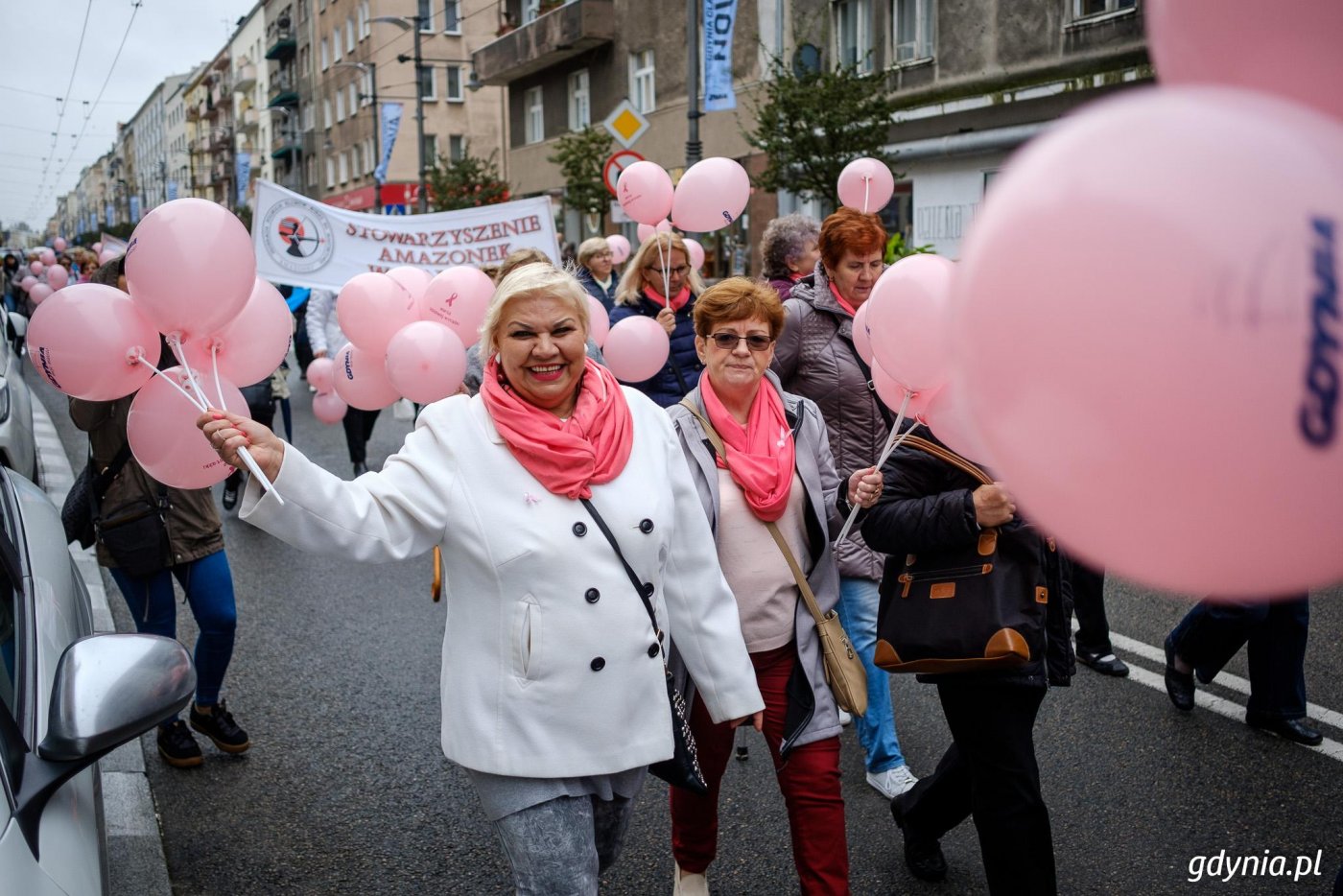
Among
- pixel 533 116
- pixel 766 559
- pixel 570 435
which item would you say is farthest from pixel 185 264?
pixel 533 116

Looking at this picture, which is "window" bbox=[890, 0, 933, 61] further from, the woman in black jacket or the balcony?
the woman in black jacket

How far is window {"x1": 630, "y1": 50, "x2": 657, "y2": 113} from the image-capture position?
29.8m

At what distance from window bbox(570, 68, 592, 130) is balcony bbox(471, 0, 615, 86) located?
634mm

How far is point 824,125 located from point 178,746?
14107mm

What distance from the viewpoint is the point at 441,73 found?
5009cm

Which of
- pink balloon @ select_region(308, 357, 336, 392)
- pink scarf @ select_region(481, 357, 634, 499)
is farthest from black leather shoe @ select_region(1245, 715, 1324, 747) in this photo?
pink balloon @ select_region(308, 357, 336, 392)

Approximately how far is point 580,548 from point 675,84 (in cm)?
2745

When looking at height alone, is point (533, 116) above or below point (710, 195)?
above

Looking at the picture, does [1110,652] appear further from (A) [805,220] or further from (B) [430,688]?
(B) [430,688]

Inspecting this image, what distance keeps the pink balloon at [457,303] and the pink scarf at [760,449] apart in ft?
7.17

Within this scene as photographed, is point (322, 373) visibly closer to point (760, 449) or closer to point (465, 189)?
point (760, 449)

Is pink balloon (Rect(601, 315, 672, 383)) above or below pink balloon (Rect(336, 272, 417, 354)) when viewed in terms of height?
below

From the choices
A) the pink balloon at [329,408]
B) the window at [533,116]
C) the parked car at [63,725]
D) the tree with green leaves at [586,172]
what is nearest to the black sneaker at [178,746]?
the parked car at [63,725]

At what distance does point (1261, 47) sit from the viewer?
128 centimetres
